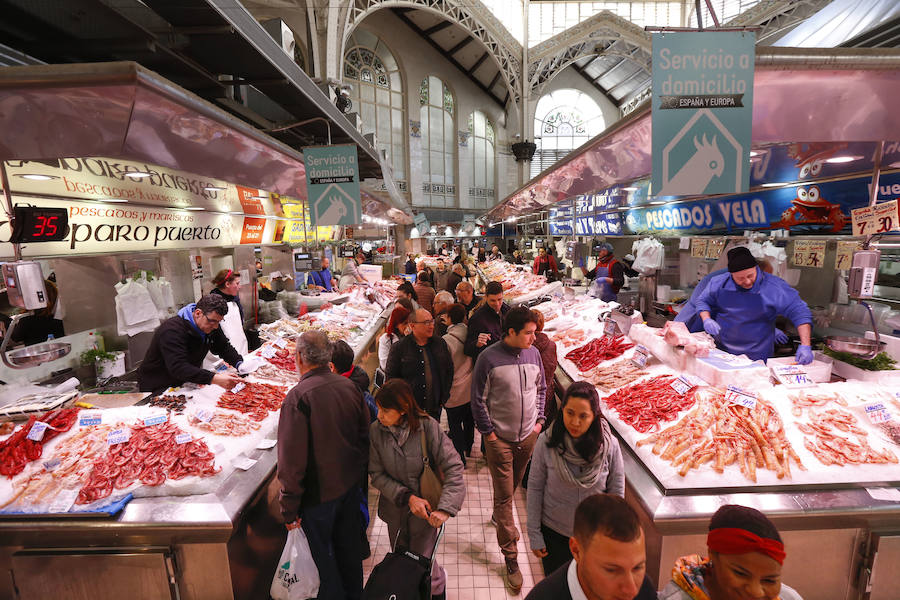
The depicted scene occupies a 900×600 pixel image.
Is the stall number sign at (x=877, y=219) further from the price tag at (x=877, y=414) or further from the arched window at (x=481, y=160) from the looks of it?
the arched window at (x=481, y=160)

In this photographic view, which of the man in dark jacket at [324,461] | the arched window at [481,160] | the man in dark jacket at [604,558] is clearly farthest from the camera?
the arched window at [481,160]

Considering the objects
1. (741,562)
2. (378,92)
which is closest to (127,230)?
(741,562)

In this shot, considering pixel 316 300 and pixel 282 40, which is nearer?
pixel 282 40

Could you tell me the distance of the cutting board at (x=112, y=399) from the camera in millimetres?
3688

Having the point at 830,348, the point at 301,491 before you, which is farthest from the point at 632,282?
the point at 301,491

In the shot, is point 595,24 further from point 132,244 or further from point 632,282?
point 132,244

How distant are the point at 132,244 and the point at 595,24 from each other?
75.9 feet

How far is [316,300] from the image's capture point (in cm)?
768

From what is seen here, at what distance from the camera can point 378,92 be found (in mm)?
23266

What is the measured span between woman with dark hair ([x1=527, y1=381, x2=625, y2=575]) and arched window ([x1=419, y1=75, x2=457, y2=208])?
80.5 feet

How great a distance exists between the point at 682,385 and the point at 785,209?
467cm

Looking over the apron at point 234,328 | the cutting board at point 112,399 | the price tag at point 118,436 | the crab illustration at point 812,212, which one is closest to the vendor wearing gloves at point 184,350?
the cutting board at point 112,399

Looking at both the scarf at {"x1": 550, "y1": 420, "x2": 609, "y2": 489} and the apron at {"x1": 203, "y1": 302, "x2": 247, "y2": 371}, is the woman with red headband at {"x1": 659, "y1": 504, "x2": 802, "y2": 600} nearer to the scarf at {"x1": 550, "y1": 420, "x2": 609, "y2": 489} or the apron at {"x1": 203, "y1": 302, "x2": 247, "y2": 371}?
the scarf at {"x1": 550, "y1": 420, "x2": 609, "y2": 489}

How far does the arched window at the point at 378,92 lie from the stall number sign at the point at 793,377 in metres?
21.8
